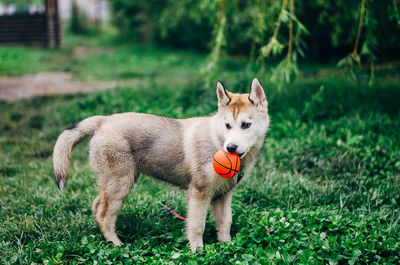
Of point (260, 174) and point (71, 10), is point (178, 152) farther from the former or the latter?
point (71, 10)

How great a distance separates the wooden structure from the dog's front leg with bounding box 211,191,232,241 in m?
19.2

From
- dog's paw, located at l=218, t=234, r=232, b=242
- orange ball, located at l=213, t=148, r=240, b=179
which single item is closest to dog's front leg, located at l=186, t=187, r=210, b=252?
dog's paw, located at l=218, t=234, r=232, b=242

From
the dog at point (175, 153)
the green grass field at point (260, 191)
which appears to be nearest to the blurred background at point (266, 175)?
the green grass field at point (260, 191)

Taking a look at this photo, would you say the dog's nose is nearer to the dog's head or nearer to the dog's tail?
the dog's head

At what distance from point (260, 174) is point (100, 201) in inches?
84.9

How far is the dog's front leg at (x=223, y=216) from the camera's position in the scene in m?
3.51

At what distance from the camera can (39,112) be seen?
7.30 m

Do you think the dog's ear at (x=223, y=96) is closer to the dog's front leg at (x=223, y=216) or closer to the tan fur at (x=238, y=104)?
the tan fur at (x=238, y=104)

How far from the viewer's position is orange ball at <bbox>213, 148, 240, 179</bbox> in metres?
2.96

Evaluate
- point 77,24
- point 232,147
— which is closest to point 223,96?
point 232,147

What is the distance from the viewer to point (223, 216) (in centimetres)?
353

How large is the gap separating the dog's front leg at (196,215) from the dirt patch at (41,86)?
269 inches

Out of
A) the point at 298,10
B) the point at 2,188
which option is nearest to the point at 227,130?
the point at 2,188

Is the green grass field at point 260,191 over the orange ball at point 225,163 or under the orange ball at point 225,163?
under
